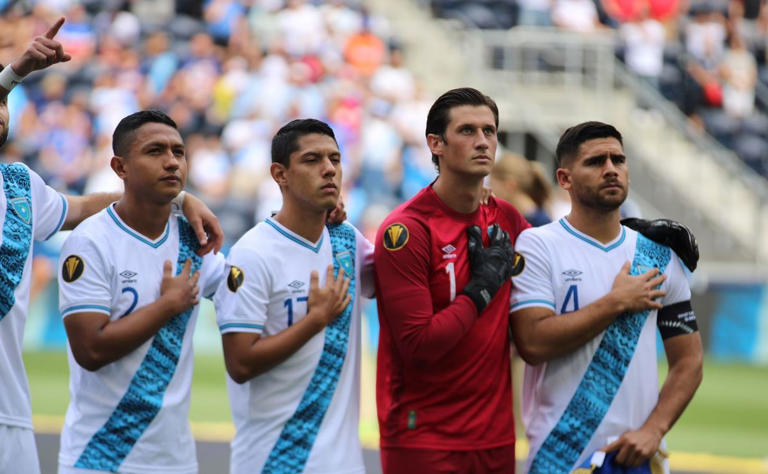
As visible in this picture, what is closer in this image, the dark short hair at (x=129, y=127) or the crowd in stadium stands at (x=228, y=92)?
the dark short hair at (x=129, y=127)

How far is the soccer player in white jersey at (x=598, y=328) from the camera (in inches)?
184

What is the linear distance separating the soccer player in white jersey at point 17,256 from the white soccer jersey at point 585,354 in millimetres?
2023

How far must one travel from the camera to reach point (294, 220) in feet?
16.2

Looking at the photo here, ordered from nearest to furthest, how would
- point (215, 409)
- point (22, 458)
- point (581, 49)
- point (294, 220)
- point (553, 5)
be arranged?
1. point (22, 458)
2. point (294, 220)
3. point (215, 409)
4. point (581, 49)
5. point (553, 5)

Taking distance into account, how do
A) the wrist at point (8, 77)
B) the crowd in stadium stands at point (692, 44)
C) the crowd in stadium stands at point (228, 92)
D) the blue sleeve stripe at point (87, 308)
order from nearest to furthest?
the wrist at point (8, 77)
the blue sleeve stripe at point (87, 308)
the crowd in stadium stands at point (228, 92)
the crowd in stadium stands at point (692, 44)

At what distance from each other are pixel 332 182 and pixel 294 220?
0.81 feet

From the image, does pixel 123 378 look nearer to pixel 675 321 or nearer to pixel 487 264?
pixel 487 264

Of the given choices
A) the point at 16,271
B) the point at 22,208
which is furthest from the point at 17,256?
the point at 22,208

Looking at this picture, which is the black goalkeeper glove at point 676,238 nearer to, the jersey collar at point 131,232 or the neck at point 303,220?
the neck at point 303,220

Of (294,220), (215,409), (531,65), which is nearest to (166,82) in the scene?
(531,65)

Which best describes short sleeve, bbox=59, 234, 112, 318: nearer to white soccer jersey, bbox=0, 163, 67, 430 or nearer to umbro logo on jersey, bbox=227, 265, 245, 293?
white soccer jersey, bbox=0, 163, 67, 430

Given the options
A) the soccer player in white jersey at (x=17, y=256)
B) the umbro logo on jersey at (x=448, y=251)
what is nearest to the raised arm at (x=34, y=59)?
the soccer player in white jersey at (x=17, y=256)

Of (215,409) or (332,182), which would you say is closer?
(332,182)

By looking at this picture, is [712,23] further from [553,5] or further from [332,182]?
[332,182]
